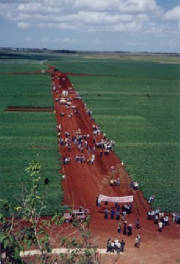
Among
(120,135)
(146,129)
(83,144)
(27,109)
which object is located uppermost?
(27,109)

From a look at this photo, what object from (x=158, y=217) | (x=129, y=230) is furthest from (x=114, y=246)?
(x=158, y=217)

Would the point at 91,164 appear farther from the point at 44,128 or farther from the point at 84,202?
the point at 44,128

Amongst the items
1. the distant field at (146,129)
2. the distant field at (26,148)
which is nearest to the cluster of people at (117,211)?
the distant field at (146,129)

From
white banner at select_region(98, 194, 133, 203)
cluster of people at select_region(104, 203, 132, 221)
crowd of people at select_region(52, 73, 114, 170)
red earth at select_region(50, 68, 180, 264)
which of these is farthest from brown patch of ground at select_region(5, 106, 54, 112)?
cluster of people at select_region(104, 203, 132, 221)

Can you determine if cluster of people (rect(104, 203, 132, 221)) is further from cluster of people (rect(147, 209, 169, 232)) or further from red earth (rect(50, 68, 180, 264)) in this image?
cluster of people (rect(147, 209, 169, 232))

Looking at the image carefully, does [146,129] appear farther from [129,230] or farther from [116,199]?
[129,230]

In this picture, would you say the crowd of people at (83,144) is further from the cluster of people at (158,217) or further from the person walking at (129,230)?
the person walking at (129,230)

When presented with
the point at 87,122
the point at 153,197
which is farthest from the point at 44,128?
the point at 153,197

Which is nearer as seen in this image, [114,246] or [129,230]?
[114,246]
